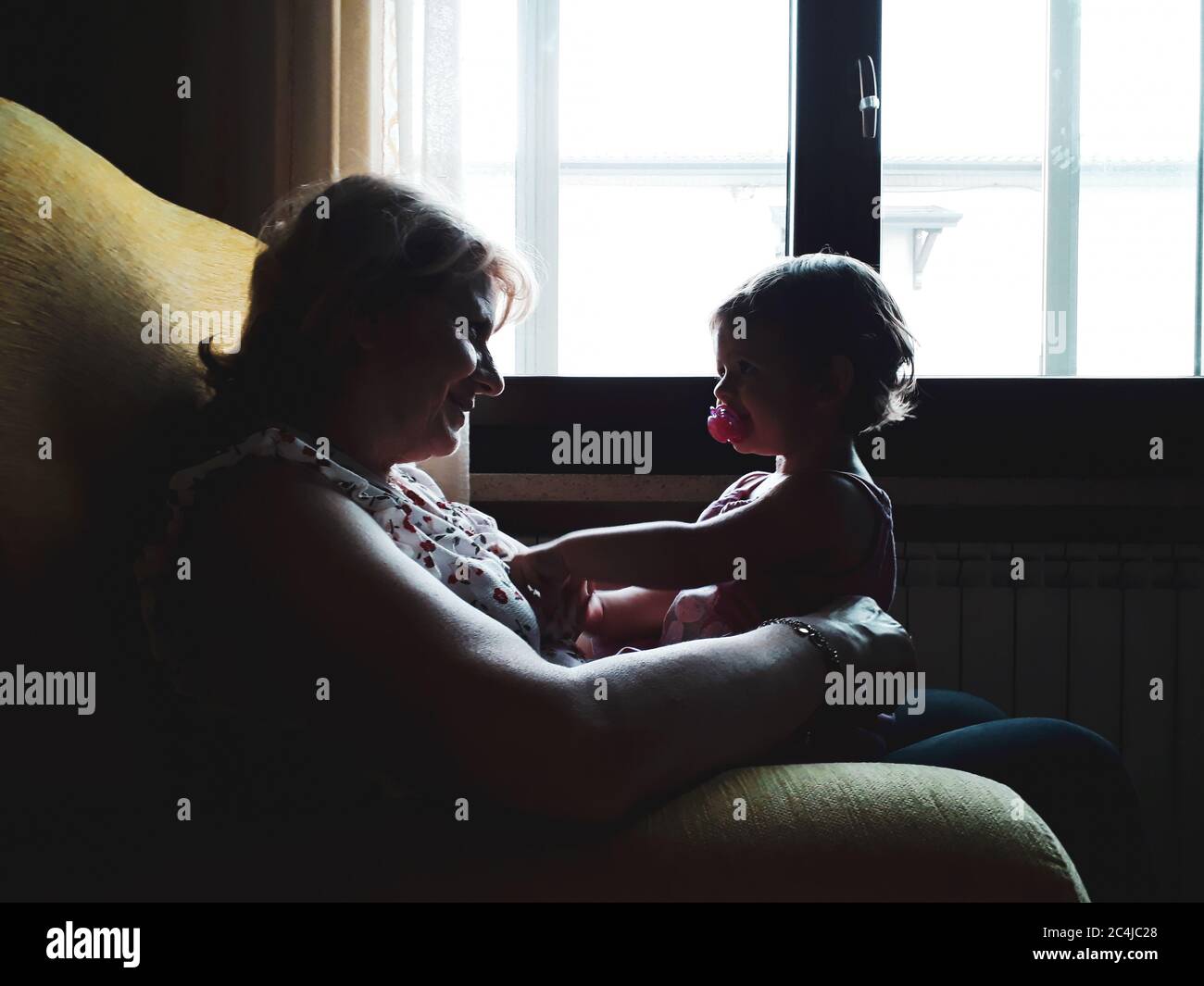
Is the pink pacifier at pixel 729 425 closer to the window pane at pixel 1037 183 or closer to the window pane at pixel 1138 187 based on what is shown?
the window pane at pixel 1037 183

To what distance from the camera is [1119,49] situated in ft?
6.61

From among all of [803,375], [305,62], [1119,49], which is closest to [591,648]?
[803,375]

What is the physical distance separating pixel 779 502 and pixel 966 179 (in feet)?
4.44

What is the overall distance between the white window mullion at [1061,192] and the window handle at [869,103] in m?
0.45

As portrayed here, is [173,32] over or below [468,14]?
below

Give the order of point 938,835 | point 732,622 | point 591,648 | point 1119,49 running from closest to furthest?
point 938,835 < point 732,622 < point 591,648 < point 1119,49

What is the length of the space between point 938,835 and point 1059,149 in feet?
6.26

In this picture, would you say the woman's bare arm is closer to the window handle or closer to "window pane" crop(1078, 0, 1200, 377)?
the window handle

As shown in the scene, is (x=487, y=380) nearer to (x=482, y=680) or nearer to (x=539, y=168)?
(x=482, y=680)

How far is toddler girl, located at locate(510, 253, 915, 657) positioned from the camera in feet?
3.56

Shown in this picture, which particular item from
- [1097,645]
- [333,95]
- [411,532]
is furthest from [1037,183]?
[411,532]

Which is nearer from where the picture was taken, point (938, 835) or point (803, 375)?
point (938, 835)

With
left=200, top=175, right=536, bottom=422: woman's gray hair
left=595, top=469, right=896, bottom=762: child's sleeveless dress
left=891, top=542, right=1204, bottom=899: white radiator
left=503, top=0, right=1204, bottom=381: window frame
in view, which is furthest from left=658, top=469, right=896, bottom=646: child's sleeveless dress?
left=503, top=0, right=1204, bottom=381: window frame
